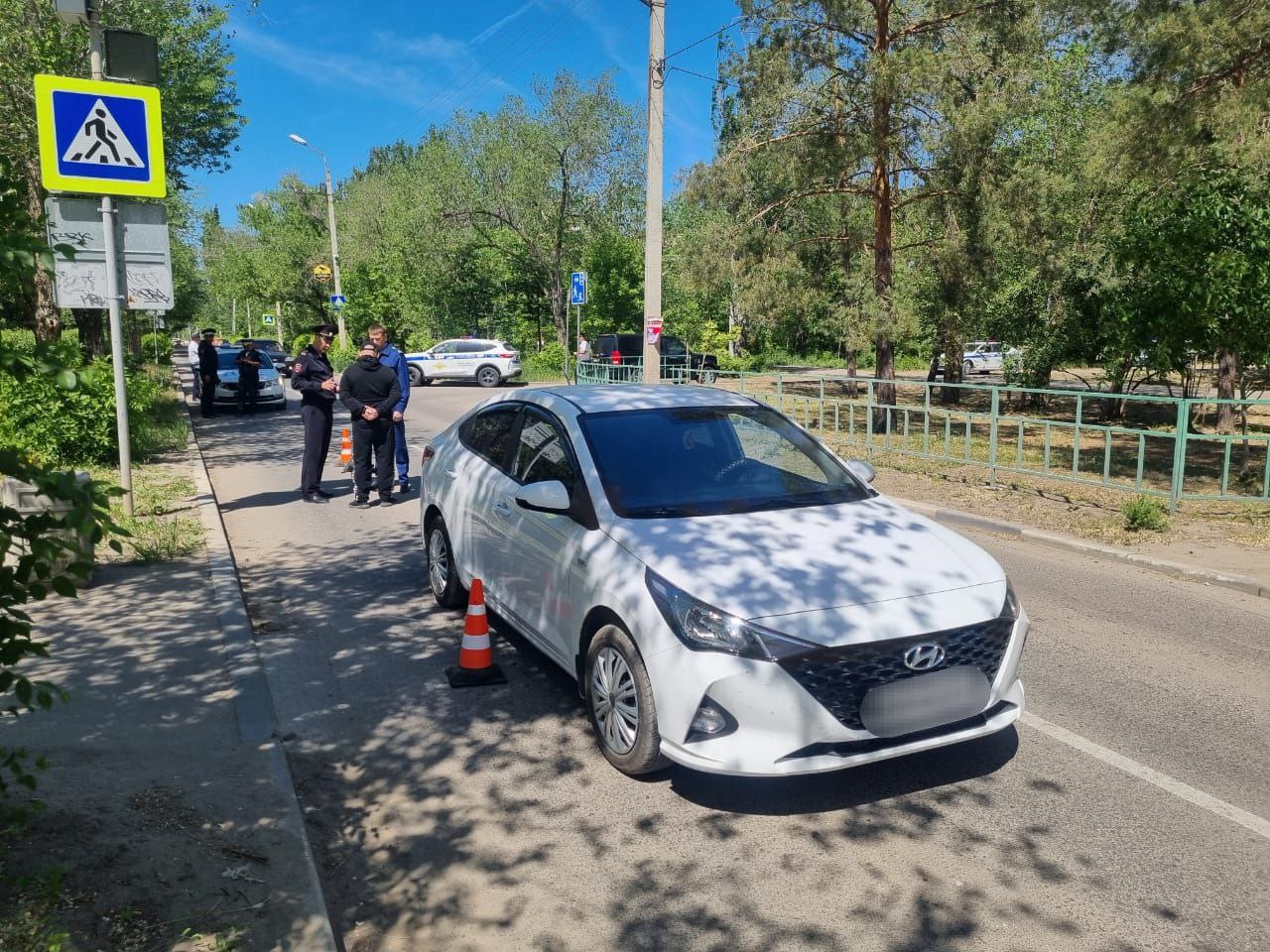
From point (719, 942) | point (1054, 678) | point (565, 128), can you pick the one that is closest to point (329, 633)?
point (719, 942)

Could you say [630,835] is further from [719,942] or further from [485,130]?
[485,130]

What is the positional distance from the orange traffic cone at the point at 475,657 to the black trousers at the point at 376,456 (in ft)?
18.8

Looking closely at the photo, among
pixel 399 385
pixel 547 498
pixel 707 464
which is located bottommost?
pixel 547 498

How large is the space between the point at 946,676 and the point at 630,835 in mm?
1393

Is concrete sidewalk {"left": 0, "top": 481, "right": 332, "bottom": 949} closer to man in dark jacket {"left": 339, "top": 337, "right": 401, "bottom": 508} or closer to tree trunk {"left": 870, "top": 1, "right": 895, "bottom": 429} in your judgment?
man in dark jacket {"left": 339, "top": 337, "right": 401, "bottom": 508}

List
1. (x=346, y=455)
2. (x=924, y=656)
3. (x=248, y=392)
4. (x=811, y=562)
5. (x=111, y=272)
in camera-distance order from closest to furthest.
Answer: (x=924, y=656) → (x=811, y=562) → (x=111, y=272) → (x=346, y=455) → (x=248, y=392)

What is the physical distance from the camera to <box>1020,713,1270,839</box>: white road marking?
12.7 ft

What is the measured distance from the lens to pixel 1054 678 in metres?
5.41

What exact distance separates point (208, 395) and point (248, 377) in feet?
3.30

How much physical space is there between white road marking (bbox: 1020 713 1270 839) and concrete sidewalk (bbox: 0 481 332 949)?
340 centimetres

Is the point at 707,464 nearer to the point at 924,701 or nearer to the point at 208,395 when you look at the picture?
the point at 924,701

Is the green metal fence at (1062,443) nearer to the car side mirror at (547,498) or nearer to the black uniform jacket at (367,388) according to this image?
the black uniform jacket at (367,388)

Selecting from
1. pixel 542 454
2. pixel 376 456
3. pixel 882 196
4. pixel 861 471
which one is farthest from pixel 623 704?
pixel 882 196

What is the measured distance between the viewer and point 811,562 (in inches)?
161
